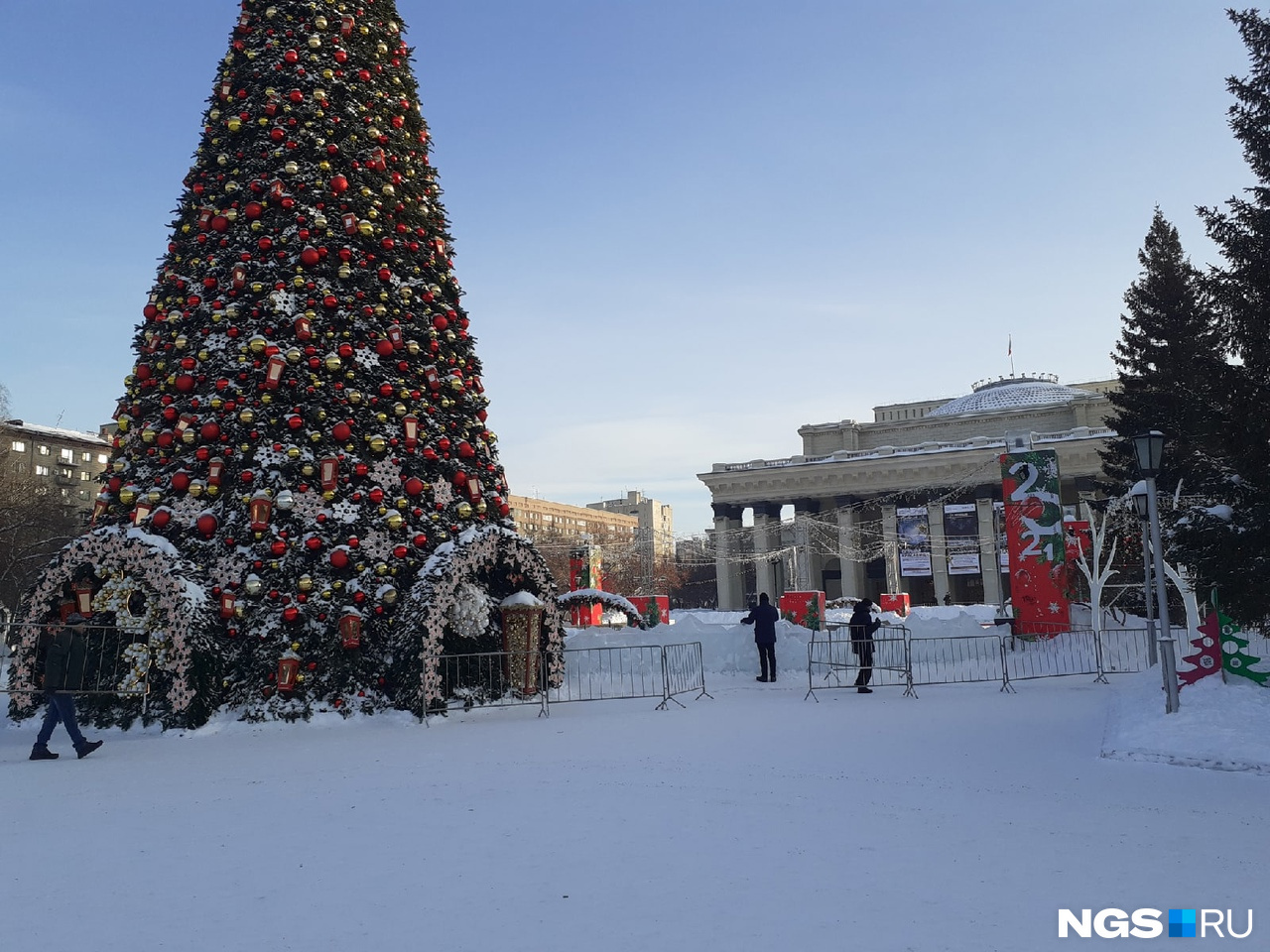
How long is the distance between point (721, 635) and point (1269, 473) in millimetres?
12057

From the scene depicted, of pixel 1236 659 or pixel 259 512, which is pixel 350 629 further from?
pixel 1236 659

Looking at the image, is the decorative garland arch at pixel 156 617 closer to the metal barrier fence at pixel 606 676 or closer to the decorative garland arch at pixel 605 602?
the metal barrier fence at pixel 606 676

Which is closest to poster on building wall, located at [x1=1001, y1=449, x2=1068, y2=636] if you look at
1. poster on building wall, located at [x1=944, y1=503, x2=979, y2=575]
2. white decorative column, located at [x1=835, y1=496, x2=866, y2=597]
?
poster on building wall, located at [x1=944, y1=503, x2=979, y2=575]

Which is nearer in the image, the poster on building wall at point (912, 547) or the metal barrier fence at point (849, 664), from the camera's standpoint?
the metal barrier fence at point (849, 664)

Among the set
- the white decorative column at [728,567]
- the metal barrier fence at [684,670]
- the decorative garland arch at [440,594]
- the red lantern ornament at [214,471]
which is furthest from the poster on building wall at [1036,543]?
the white decorative column at [728,567]

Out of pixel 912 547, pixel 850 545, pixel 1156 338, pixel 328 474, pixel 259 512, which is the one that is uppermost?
pixel 1156 338

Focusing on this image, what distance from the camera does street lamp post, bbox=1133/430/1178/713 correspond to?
31.2 ft

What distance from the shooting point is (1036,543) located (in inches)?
865

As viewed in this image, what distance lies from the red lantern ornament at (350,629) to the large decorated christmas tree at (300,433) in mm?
29

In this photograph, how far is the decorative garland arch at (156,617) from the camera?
11250 millimetres

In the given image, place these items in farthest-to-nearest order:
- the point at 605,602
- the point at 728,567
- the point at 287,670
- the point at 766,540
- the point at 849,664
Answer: the point at 728,567 → the point at 766,540 → the point at 605,602 → the point at 849,664 → the point at 287,670

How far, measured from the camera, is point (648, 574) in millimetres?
60906

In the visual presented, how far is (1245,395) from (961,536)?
47.2 meters

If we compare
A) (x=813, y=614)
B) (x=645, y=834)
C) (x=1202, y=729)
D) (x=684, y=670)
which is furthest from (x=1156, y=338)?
(x=645, y=834)
